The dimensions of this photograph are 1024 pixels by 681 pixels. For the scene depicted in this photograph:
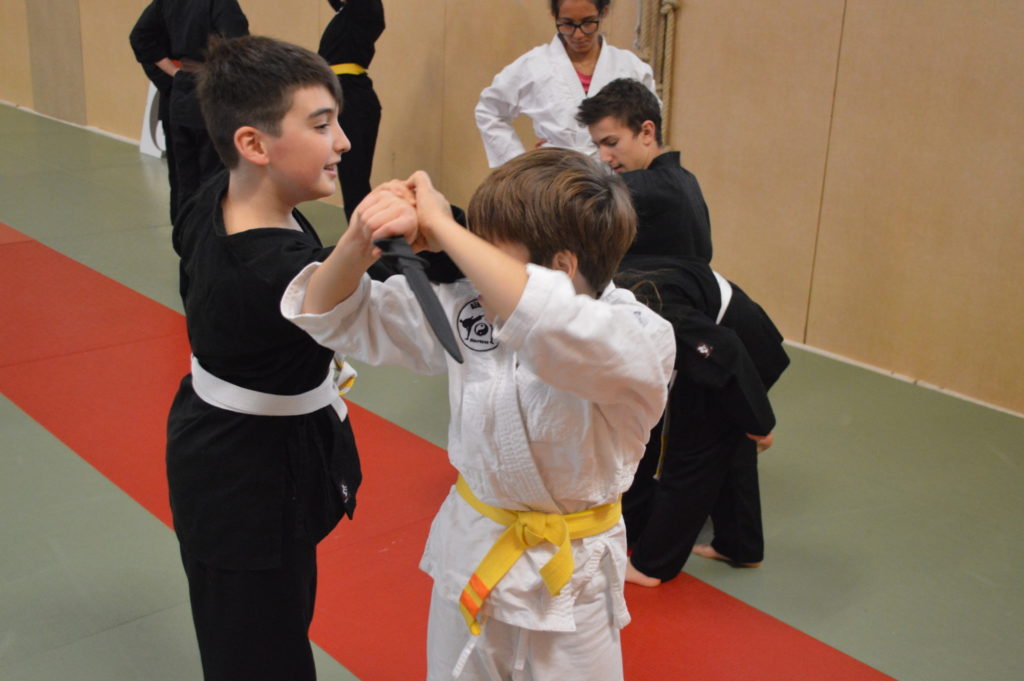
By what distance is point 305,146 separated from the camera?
162cm

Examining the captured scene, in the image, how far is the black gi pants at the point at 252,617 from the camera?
1.73 metres

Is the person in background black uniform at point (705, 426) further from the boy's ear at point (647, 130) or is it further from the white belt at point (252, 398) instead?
the white belt at point (252, 398)

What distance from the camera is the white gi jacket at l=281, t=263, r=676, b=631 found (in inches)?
53.6

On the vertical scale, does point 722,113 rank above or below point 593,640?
above

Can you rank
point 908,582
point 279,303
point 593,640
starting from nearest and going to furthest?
point 279,303 → point 593,640 → point 908,582

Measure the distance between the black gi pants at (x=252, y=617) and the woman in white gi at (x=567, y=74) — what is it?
279 centimetres

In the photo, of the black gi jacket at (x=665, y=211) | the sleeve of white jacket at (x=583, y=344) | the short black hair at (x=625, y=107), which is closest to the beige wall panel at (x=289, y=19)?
the short black hair at (x=625, y=107)

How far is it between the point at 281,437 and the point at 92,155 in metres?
7.59

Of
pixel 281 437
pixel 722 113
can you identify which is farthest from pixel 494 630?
pixel 722 113

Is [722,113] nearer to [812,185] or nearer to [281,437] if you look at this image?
[812,185]

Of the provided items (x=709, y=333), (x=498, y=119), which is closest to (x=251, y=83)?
(x=709, y=333)

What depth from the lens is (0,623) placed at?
259 cm

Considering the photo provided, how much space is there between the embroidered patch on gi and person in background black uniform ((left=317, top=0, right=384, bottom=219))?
4022 millimetres

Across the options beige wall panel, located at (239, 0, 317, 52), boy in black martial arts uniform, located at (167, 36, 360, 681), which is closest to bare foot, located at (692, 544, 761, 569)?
boy in black martial arts uniform, located at (167, 36, 360, 681)
